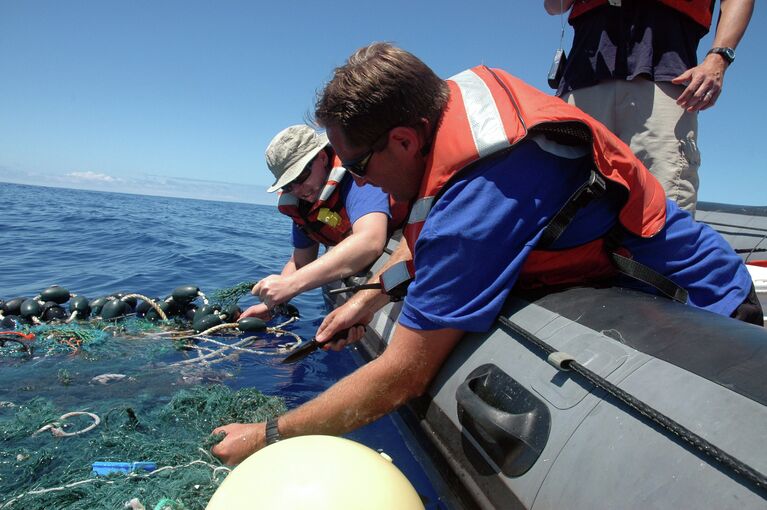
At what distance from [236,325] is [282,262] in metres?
7.36

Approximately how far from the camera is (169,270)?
8836mm

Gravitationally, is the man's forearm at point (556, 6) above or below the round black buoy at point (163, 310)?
above

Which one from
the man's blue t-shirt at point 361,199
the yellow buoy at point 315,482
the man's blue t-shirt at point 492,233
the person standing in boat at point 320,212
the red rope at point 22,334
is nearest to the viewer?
the yellow buoy at point 315,482

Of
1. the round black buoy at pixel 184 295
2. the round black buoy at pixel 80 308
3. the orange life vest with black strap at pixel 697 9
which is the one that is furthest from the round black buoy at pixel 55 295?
the orange life vest with black strap at pixel 697 9

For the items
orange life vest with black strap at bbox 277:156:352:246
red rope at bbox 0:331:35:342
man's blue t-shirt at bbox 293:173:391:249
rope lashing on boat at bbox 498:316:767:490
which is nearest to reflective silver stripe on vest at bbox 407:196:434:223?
rope lashing on boat at bbox 498:316:767:490

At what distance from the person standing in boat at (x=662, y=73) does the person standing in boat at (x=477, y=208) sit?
3.26ft

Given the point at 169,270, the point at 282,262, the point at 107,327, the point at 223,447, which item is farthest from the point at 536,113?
the point at 282,262

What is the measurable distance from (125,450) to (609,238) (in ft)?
8.25

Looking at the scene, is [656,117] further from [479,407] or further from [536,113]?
[479,407]

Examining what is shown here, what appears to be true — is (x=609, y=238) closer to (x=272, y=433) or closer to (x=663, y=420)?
(x=663, y=420)

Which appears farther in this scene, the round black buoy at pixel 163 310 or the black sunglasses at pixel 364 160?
the round black buoy at pixel 163 310

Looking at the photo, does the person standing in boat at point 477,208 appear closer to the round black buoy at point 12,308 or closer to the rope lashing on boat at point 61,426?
the rope lashing on boat at point 61,426

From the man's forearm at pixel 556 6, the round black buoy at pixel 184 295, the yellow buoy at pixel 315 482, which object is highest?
the man's forearm at pixel 556 6

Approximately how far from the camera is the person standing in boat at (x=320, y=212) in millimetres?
3170
